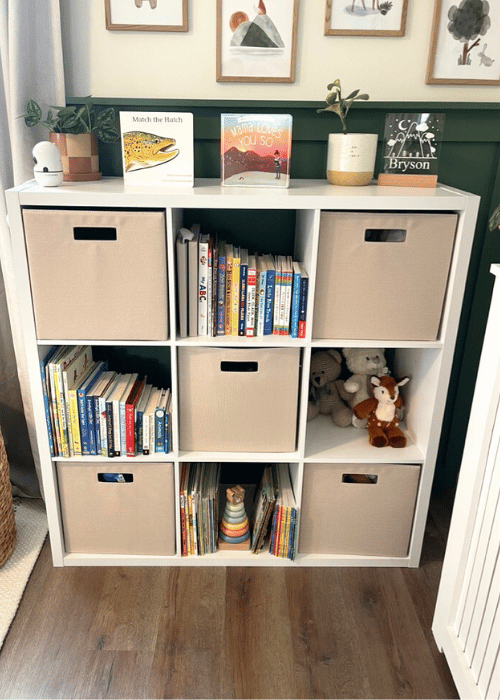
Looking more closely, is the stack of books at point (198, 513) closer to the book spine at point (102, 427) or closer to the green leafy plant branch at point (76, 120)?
the book spine at point (102, 427)

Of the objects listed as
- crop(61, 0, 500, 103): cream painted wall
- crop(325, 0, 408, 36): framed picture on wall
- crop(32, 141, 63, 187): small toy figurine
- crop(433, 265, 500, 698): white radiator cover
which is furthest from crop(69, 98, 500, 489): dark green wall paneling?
crop(433, 265, 500, 698): white radiator cover

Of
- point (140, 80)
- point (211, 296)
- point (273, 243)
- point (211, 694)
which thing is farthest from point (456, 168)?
point (211, 694)

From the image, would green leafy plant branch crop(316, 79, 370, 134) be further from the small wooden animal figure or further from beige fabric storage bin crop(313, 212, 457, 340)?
the small wooden animal figure

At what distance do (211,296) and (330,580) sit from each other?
3.06ft

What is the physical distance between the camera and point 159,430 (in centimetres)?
162

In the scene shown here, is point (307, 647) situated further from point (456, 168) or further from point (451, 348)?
point (456, 168)

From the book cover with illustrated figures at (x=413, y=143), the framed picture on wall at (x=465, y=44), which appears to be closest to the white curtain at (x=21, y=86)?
the book cover with illustrated figures at (x=413, y=143)

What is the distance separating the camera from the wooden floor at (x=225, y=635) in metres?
1.40

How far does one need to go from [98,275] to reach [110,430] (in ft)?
1.46

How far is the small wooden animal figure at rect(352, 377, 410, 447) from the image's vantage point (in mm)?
1722

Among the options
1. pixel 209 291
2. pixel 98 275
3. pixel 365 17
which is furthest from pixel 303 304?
pixel 365 17

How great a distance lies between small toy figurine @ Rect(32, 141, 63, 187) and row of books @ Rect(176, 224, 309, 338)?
1.14ft

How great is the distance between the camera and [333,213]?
1.43m

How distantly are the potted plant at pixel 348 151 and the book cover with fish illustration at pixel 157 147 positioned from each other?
411mm
